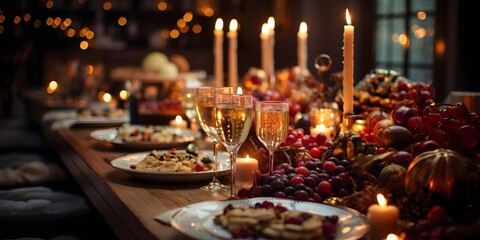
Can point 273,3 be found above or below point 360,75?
above

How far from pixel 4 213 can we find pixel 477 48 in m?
3.56

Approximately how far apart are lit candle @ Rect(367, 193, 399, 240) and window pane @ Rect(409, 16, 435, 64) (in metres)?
4.09

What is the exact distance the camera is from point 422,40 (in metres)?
4.95

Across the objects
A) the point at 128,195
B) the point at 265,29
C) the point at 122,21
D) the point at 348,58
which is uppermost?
the point at 122,21

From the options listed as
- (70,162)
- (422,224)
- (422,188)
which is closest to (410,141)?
(422,188)

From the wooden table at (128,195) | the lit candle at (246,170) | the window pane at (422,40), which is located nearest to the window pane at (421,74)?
the window pane at (422,40)

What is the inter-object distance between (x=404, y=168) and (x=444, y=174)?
0.37 feet

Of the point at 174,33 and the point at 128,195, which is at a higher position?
the point at 174,33

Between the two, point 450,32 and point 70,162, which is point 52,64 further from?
point 70,162

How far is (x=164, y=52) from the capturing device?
282 inches

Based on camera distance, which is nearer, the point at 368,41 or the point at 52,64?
the point at 368,41

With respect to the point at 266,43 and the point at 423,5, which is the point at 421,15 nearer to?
the point at 423,5

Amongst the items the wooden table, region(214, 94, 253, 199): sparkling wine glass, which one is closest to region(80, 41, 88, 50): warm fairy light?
the wooden table

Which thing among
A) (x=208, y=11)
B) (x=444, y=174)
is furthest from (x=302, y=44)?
(x=208, y=11)
